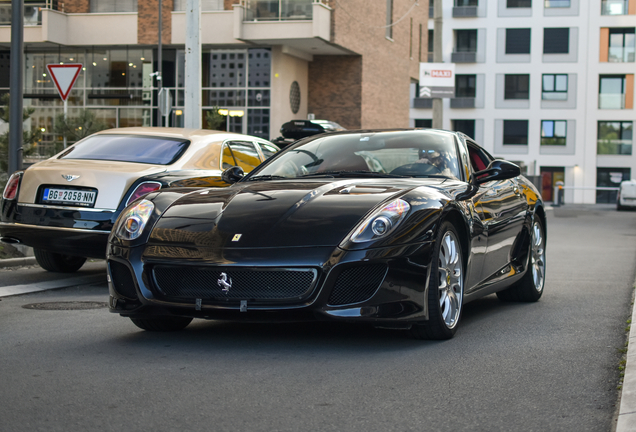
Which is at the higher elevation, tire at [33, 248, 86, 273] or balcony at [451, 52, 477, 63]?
Answer: balcony at [451, 52, 477, 63]

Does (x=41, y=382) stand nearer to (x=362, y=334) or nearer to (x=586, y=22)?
(x=362, y=334)

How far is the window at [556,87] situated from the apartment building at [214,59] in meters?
25.6

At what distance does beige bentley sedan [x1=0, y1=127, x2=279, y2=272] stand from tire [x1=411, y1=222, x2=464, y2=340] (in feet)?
11.0

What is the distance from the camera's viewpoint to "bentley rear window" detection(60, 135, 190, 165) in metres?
8.34

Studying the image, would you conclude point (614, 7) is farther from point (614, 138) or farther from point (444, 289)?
point (444, 289)

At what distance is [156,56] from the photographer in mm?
36156

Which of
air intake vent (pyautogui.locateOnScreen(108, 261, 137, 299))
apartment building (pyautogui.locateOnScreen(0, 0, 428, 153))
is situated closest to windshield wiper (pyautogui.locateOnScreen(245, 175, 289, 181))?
air intake vent (pyautogui.locateOnScreen(108, 261, 137, 299))

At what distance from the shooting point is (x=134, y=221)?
16.3ft

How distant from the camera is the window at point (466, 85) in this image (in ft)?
205

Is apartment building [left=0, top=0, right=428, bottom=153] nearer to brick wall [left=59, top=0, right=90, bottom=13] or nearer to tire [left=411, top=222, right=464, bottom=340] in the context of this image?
brick wall [left=59, top=0, right=90, bottom=13]

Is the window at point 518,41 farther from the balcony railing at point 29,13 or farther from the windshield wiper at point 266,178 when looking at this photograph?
the windshield wiper at point 266,178

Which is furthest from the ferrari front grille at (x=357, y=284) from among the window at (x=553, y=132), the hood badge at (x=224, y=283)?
the window at (x=553, y=132)

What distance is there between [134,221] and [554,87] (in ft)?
194

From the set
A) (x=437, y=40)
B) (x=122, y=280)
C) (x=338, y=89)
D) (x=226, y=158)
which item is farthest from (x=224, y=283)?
(x=338, y=89)
